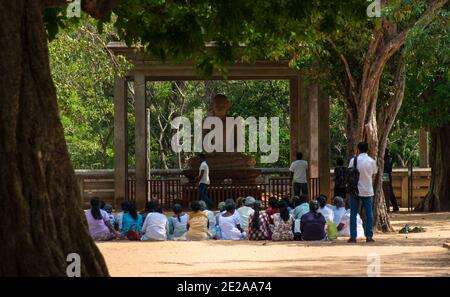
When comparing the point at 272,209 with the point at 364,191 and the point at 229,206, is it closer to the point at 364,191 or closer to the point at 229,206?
the point at 229,206

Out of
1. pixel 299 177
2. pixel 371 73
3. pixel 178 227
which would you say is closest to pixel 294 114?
pixel 299 177

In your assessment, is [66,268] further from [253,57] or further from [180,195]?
[180,195]

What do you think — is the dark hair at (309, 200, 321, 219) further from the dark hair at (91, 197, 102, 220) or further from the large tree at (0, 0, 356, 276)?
the large tree at (0, 0, 356, 276)

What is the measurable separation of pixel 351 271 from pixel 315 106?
54.7ft

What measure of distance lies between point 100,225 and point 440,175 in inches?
549

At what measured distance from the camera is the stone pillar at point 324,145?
1147 inches

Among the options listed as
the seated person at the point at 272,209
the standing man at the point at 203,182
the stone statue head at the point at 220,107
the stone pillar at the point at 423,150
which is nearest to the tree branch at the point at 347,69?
the seated person at the point at 272,209

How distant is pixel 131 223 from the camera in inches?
830

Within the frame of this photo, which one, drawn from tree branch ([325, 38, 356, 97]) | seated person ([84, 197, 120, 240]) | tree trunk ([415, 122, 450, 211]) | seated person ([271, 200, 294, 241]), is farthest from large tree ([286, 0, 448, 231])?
tree trunk ([415, 122, 450, 211])

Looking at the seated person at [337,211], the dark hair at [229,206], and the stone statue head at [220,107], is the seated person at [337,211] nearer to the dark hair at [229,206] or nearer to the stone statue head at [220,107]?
the dark hair at [229,206]

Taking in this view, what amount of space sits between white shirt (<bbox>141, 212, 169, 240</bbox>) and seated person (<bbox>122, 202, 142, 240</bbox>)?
23 centimetres

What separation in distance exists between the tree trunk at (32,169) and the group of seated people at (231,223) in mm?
9948
